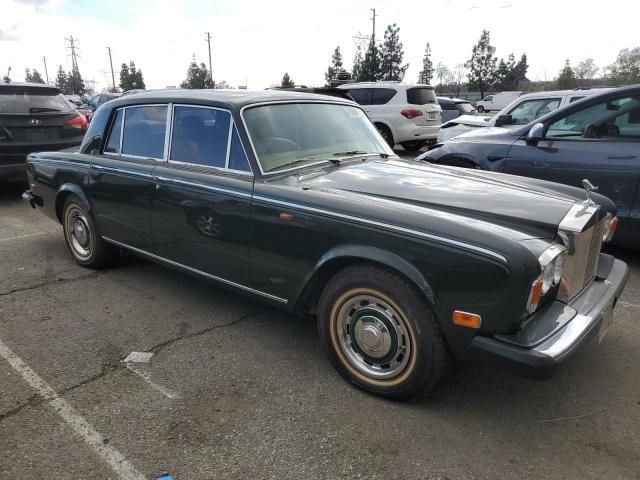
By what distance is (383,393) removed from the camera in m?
2.74

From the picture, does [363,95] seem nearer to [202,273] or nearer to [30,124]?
[30,124]

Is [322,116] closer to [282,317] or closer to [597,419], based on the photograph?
[282,317]

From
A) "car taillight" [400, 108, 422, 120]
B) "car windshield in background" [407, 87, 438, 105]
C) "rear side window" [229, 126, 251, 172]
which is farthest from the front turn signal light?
"car windshield in background" [407, 87, 438, 105]

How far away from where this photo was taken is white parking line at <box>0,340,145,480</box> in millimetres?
2275

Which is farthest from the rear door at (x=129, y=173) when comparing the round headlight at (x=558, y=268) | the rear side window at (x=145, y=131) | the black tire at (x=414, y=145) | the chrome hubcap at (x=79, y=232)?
the black tire at (x=414, y=145)

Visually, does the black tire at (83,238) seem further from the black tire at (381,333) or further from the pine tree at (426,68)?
the pine tree at (426,68)

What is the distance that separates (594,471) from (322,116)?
283 centimetres

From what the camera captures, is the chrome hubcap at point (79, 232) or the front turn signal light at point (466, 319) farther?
the chrome hubcap at point (79, 232)

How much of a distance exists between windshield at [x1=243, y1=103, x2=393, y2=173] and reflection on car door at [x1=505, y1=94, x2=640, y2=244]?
193cm

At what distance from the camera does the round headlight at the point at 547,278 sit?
2391mm

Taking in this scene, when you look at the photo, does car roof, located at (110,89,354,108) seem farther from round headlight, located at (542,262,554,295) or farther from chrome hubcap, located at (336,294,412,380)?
round headlight, located at (542,262,554,295)

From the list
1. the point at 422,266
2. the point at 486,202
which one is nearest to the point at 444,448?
the point at 422,266

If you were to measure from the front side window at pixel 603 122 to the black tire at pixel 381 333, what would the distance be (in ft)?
11.4

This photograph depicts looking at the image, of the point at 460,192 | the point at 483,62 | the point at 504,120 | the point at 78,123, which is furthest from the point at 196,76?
the point at 460,192
